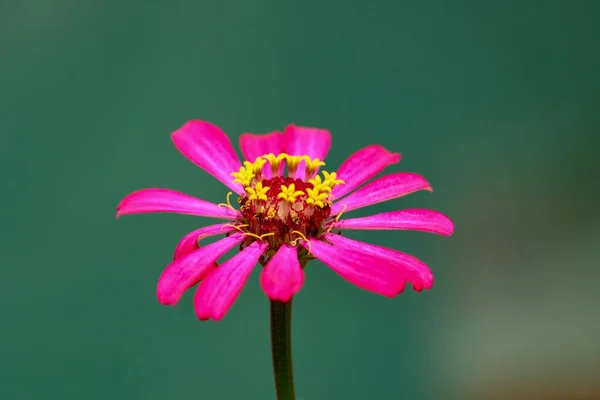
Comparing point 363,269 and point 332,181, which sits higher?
point 332,181

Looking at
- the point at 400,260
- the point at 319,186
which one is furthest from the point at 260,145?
the point at 400,260

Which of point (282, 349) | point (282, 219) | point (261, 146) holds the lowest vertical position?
point (282, 349)

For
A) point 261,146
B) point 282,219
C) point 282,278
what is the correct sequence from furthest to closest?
point 261,146 < point 282,219 < point 282,278

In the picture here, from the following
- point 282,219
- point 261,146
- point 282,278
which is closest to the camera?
point 282,278

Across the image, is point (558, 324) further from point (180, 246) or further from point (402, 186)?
point (180, 246)

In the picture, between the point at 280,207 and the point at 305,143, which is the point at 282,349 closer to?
the point at 280,207

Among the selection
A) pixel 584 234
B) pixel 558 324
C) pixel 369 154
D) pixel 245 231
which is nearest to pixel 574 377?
pixel 558 324
